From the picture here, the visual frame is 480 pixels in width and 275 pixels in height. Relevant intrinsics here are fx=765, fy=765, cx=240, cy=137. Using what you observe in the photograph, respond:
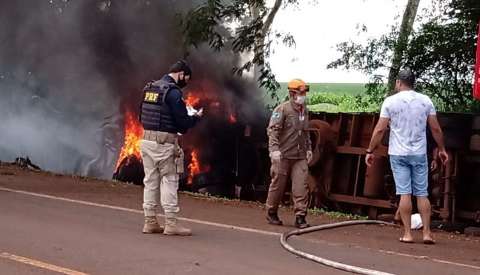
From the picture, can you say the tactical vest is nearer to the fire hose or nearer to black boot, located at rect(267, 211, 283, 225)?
the fire hose

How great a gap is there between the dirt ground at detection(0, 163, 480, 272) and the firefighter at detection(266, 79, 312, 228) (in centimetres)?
43

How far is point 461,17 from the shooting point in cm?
1448

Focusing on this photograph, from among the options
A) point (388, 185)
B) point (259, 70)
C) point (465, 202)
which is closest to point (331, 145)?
point (388, 185)

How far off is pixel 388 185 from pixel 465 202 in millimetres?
1205

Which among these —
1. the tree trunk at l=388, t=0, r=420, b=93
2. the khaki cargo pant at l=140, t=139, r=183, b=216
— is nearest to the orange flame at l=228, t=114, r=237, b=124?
the tree trunk at l=388, t=0, r=420, b=93

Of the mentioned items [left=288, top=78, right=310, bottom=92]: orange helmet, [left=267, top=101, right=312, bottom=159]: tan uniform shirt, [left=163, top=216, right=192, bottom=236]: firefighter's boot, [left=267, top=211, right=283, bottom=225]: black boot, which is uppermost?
[left=288, top=78, right=310, bottom=92]: orange helmet

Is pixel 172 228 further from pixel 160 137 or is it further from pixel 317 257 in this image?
pixel 317 257

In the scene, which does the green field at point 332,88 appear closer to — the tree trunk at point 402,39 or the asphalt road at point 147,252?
the tree trunk at point 402,39

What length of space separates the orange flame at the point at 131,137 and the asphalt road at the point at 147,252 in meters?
8.24

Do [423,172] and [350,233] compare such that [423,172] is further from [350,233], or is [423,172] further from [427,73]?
[427,73]

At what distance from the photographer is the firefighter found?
9500 millimetres

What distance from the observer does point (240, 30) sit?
53.3 ft

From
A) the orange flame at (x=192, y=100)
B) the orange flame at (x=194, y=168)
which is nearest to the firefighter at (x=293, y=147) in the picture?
the orange flame at (x=194, y=168)

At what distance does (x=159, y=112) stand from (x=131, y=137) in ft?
33.7
